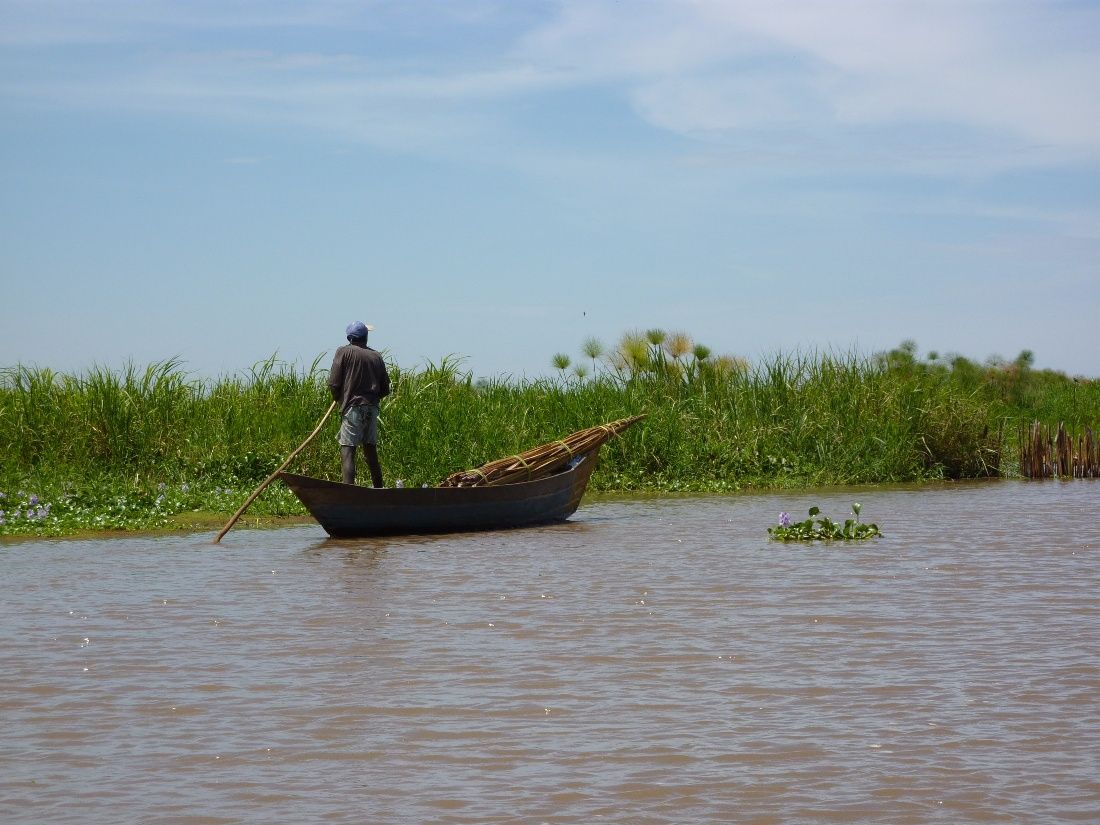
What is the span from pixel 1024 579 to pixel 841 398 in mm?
11180

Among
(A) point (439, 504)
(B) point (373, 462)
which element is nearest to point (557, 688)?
(A) point (439, 504)

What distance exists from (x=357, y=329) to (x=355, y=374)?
51 cm

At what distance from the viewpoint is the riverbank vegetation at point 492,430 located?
1648 cm

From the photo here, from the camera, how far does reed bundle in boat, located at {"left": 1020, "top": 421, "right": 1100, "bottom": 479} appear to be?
2206cm

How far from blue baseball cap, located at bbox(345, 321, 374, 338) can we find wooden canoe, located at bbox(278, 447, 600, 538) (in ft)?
5.68

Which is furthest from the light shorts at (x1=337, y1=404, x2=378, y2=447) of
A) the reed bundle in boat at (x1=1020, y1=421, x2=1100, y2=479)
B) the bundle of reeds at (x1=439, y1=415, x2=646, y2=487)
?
the reed bundle in boat at (x1=1020, y1=421, x2=1100, y2=479)

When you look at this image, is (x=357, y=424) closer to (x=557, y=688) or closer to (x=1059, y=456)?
(x=557, y=688)

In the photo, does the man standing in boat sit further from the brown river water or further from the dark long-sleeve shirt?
the brown river water

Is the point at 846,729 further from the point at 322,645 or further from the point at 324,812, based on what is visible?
the point at 322,645

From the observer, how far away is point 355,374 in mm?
14711

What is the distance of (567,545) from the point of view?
520 inches

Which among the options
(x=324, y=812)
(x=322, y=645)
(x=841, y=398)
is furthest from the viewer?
(x=841, y=398)

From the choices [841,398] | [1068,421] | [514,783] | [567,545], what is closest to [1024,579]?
[567,545]

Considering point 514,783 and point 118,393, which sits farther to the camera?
point 118,393
